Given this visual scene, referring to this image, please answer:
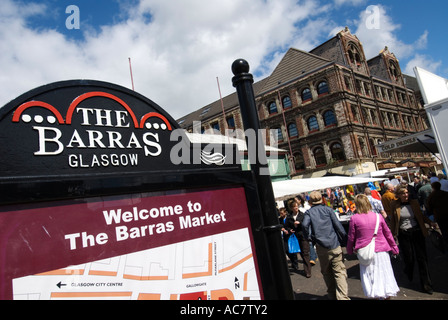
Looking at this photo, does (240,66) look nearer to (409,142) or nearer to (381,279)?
(381,279)

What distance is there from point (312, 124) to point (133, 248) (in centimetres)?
2721

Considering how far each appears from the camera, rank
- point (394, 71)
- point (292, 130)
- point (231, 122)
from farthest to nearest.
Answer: point (394, 71) → point (231, 122) → point (292, 130)

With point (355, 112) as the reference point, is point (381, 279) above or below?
below

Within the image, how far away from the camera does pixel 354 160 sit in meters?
23.7

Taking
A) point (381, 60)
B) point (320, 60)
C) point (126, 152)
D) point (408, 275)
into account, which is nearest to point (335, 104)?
point (320, 60)

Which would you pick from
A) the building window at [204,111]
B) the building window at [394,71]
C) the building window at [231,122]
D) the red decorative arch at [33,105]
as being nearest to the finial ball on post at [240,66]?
the red decorative arch at [33,105]

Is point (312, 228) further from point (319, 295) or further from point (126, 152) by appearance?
point (126, 152)

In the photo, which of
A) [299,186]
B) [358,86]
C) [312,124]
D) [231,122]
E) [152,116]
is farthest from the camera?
[231,122]

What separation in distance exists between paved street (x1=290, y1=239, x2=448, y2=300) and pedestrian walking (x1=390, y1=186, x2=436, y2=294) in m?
0.18

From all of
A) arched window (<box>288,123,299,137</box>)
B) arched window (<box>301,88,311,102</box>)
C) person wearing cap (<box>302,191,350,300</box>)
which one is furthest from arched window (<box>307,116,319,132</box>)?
person wearing cap (<box>302,191,350,300</box>)

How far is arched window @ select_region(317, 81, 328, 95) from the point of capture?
2583 cm

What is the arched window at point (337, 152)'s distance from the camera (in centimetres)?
2496

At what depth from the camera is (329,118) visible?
25750 millimetres

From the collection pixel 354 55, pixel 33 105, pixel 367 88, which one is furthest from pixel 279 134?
pixel 33 105
